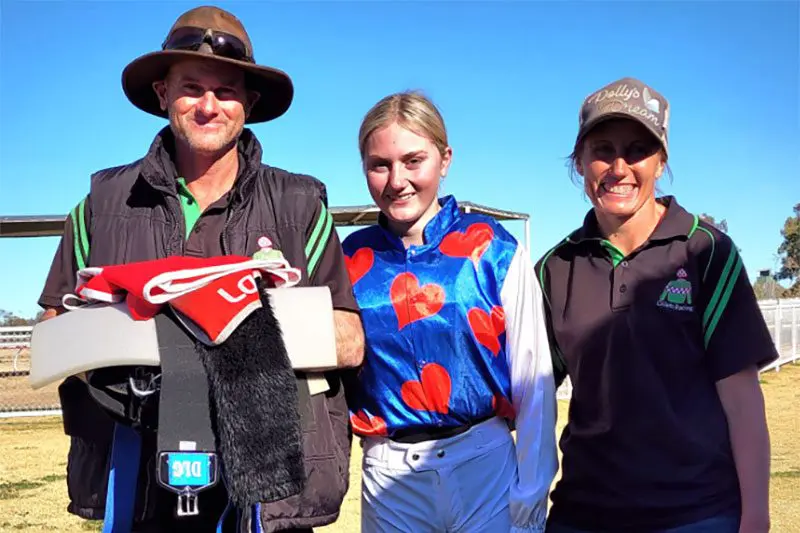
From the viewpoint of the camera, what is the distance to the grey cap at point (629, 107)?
2312 mm

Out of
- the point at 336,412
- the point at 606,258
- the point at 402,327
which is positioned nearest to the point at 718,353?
the point at 606,258

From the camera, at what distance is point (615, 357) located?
228 cm

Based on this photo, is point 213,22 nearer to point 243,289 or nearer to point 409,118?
point 409,118

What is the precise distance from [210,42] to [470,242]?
91 cm

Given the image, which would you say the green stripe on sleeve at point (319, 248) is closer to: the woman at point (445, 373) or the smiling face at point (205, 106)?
the woman at point (445, 373)

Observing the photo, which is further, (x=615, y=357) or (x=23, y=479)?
(x=23, y=479)

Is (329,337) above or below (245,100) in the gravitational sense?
below

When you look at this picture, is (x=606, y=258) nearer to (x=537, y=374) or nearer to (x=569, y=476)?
(x=537, y=374)

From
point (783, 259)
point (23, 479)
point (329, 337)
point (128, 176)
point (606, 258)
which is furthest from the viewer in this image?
point (783, 259)

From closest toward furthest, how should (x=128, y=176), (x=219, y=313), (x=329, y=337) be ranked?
(x=219, y=313), (x=329, y=337), (x=128, y=176)

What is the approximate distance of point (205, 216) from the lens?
212cm

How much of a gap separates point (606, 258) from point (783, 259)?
191ft

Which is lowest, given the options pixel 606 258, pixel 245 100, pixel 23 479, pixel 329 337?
pixel 23 479

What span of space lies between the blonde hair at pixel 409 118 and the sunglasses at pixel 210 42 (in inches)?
17.6
